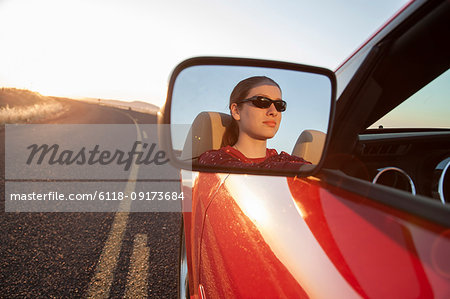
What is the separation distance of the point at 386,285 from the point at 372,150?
1.15 meters

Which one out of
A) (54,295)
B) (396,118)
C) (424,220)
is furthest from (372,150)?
(54,295)

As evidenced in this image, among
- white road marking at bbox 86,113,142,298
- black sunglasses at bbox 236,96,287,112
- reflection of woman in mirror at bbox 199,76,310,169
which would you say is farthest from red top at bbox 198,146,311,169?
white road marking at bbox 86,113,142,298

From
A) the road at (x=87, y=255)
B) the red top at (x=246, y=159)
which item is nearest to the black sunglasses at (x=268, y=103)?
the red top at (x=246, y=159)

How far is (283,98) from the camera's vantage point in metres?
1.35

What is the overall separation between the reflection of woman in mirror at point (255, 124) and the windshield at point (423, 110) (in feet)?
1.71

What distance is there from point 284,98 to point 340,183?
47cm

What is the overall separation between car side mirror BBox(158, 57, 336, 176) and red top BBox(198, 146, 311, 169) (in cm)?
3

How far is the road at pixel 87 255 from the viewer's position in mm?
3090

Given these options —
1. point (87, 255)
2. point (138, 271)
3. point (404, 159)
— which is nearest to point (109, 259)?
point (87, 255)

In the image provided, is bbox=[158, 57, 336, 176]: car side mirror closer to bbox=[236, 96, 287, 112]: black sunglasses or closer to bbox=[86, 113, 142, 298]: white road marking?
bbox=[236, 96, 287, 112]: black sunglasses

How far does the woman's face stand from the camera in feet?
4.43

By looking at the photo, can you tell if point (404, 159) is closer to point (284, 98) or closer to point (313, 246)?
point (284, 98)

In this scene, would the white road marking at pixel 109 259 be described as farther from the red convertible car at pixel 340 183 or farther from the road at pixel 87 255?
the red convertible car at pixel 340 183

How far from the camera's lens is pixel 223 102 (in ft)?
5.39
